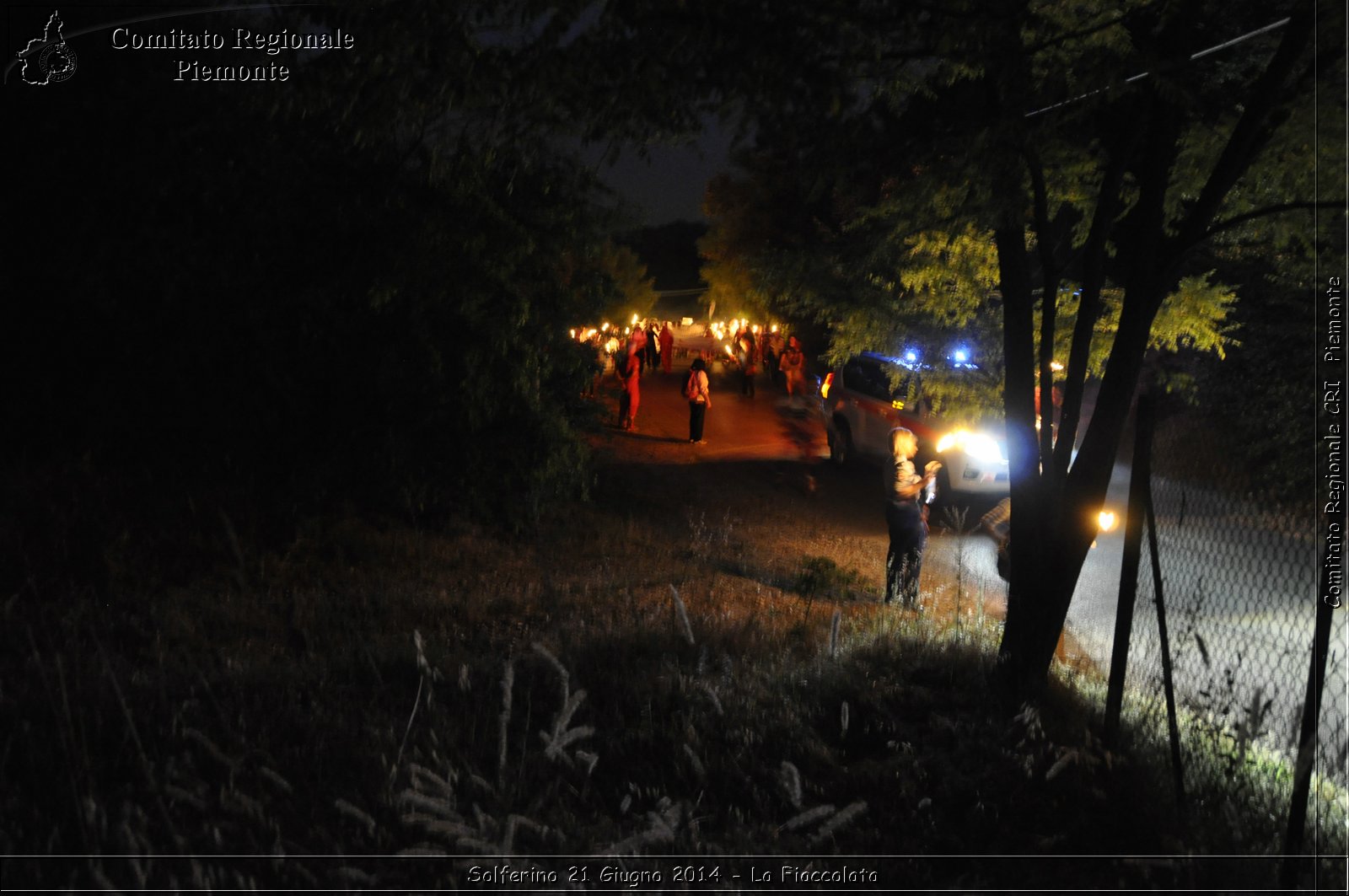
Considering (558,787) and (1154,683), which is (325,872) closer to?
(558,787)

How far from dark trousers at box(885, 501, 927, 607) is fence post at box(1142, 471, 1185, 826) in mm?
5019

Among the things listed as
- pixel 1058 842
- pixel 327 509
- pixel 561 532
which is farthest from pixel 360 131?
pixel 561 532

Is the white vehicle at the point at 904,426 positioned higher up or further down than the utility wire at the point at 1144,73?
further down

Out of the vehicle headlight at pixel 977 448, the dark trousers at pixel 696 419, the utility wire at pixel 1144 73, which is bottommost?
the vehicle headlight at pixel 977 448

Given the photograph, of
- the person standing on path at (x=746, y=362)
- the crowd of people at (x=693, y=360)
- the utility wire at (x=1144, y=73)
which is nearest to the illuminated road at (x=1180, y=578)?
the crowd of people at (x=693, y=360)

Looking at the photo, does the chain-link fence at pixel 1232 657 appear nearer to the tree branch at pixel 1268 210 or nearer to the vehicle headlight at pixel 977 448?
the tree branch at pixel 1268 210

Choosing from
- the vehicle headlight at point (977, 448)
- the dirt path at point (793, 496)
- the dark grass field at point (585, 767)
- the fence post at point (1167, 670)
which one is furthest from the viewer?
the vehicle headlight at point (977, 448)

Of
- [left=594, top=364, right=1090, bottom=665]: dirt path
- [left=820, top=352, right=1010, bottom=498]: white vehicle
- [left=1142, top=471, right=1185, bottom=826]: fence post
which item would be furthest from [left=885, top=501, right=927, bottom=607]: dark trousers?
[left=1142, top=471, right=1185, bottom=826]: fence post

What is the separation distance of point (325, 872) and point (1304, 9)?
236 inches

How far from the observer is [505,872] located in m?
3.81

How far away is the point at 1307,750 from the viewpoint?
4113 millimetres

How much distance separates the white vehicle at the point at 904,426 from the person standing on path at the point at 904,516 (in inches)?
88.1

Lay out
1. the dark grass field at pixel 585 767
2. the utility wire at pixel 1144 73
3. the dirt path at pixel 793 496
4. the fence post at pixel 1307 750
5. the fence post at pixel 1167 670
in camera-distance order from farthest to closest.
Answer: the dirt path at pixel 793 496 → the utility wire at pixel 1144 73 → the fence post at pixel 1167 670 → the fence post at pixel 1307 750 → the dark grass field at pixel 585 767

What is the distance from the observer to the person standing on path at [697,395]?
70.9 feet
